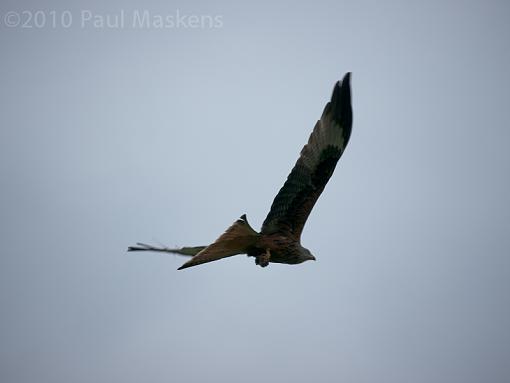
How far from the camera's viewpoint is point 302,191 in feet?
29.6

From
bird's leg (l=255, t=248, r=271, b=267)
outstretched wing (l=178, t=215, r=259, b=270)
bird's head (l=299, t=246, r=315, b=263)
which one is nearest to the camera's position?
outstretched wing (l=178, t=215, r=259, b=270)

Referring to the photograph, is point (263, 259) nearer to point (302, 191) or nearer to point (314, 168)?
point (302, 191)

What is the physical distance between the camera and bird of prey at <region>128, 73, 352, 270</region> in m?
8.73

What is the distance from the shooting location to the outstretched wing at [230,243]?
7.05 meters

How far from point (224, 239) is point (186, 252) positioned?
1.35 meters

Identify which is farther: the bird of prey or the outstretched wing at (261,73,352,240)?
the outstretched wing at (261,73,352,240)

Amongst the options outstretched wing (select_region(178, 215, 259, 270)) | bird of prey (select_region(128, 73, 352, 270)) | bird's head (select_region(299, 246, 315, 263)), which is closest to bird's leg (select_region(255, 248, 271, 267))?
bird of prey (select_region(128, 73, 352, 270))

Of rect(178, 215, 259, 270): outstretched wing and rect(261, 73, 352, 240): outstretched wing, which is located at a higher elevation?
rect(261, 73, 352, 240): outstretched wing

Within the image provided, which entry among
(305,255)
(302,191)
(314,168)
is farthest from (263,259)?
(314,168)

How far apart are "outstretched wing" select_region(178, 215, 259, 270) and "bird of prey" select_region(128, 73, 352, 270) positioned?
70mm

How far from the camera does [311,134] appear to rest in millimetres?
9320

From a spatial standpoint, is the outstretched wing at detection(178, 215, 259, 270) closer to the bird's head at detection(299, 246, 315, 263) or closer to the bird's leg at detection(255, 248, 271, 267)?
the bird's leg at detection(255, 248, 271, 267)

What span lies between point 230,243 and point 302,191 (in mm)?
1873

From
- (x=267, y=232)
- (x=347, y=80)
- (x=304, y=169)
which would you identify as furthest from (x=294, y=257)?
(x=347, y=80)
